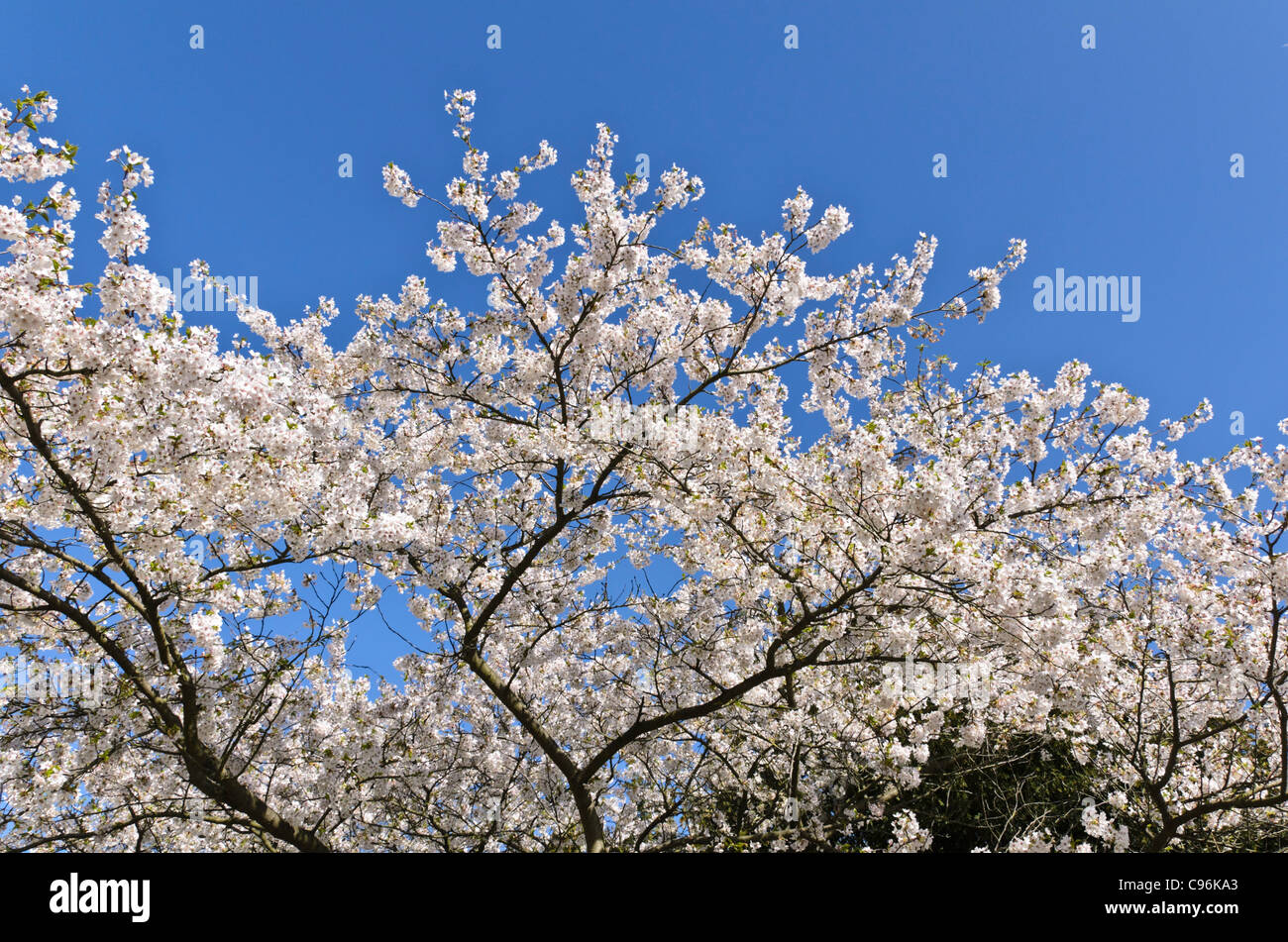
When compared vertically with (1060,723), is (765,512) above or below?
above

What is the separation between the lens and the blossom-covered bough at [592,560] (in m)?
5.07

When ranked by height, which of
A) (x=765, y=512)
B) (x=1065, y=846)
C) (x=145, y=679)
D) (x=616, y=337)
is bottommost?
(x=1065, y=846)

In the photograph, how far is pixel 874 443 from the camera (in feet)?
17.4

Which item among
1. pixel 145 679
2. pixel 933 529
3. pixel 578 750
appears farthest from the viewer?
pixel 578 750

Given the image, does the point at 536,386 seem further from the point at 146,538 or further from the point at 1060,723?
the point at 1060,723

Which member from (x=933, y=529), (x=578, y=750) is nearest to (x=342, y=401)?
(x=578, y=750)

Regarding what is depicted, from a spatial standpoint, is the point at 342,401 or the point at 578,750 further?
the point at 578,750

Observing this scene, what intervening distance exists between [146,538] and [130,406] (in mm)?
1260

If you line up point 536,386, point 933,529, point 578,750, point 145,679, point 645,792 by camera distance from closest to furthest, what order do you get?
point 933,529, point 145,679, point 536,386, point 645,792, point 578,750

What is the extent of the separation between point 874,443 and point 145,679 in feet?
20.0

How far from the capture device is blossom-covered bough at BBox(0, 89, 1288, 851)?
507 centimetres

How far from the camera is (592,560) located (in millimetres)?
8023

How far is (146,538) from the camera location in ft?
17.9
